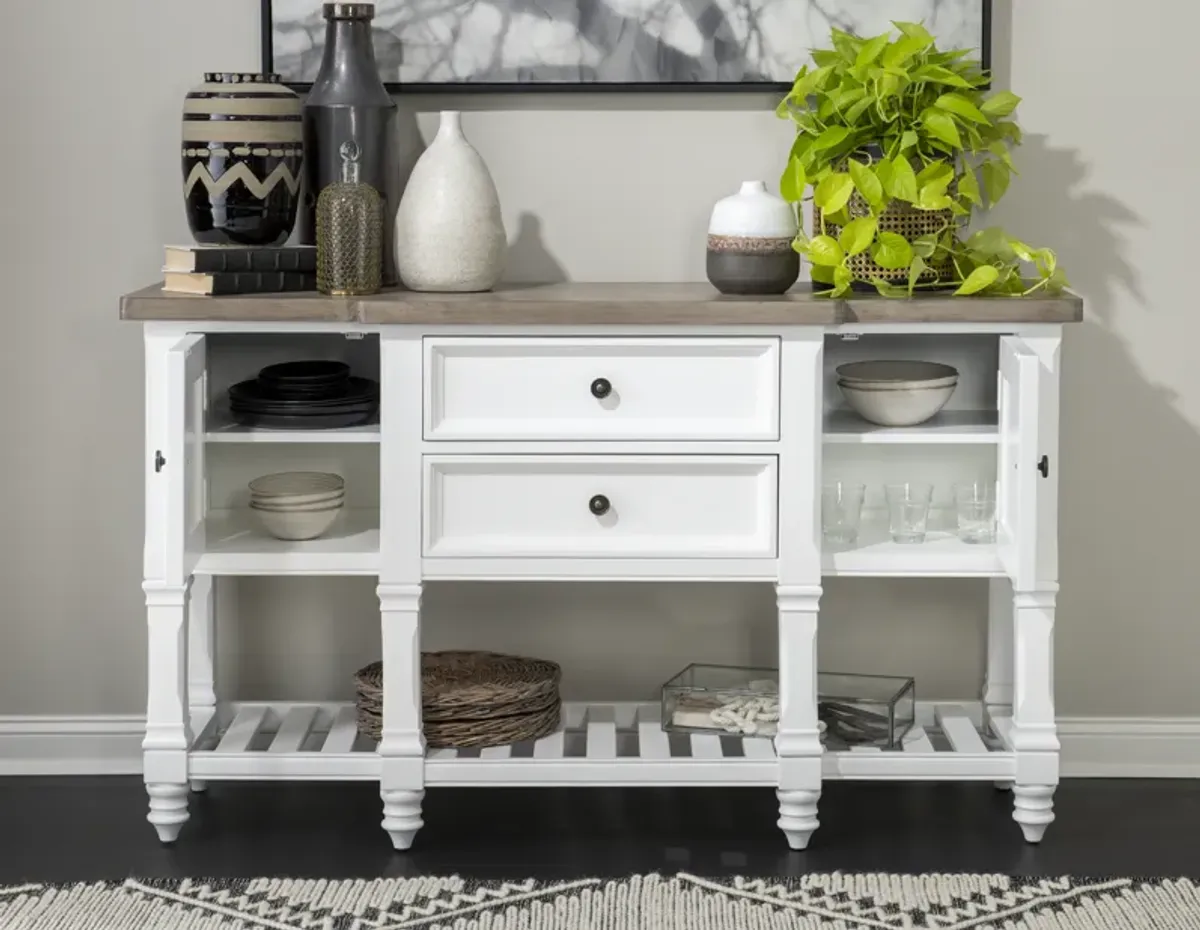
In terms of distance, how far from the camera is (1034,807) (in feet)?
8.25

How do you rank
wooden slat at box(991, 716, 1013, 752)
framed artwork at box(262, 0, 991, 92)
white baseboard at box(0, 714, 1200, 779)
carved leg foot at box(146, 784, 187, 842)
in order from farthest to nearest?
white baseboard at box(0, 714, 1200, 779) → framed artwork at box(262, 0, 991, 92) → wooden slat at box(991, 716, 1013, 752) → carved leg foot at box(146, 784, 187, 842)

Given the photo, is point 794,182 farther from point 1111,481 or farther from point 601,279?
point 1111,481

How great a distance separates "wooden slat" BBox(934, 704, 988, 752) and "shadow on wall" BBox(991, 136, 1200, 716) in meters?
0.24

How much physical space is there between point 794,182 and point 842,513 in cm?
52

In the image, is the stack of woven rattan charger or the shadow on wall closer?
the stack of woven rattan charger

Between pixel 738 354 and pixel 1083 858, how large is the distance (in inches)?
35.9

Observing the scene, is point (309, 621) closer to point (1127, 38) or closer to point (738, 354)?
point (738, 354)

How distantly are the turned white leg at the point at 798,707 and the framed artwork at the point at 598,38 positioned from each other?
87cm

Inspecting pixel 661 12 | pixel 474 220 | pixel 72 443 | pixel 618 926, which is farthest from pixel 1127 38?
pixel 72 443

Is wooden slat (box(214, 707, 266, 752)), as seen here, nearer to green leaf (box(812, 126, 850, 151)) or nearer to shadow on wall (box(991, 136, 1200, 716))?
green leaf (box(812, 126, 850, 151))

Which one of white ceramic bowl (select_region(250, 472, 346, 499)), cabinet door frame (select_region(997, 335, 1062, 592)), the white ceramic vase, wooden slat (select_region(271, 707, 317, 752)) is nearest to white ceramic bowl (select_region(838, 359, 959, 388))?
cabinet door frame (select_region(997, 335, 1062, 592))

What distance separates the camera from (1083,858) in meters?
2.51

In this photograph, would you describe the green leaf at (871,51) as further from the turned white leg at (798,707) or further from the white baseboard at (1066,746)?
the white baseboard at (1066,746)

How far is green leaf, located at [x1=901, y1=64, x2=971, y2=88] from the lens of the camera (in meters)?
2.47
